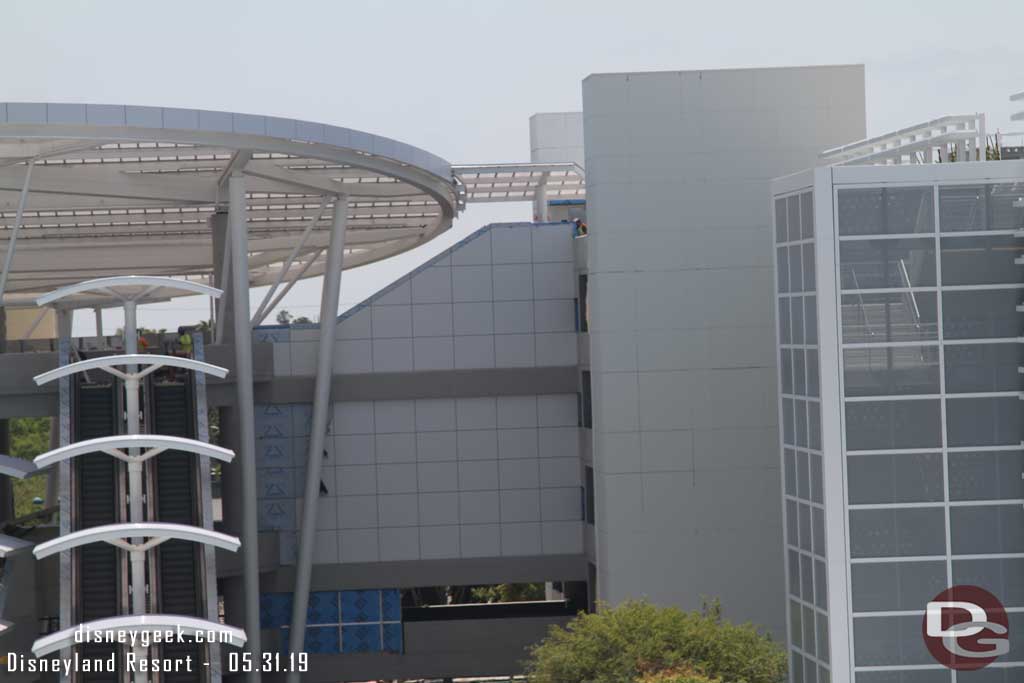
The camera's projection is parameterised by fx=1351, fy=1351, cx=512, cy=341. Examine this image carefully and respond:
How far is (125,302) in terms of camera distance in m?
28.4

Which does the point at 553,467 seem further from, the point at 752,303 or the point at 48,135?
the point at 48,135

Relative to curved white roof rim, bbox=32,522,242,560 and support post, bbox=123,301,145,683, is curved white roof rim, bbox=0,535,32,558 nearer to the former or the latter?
support post, bbox=123,301,145,683

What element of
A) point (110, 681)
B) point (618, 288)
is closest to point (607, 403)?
point (618, 288)

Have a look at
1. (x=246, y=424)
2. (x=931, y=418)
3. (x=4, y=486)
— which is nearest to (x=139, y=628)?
(x=246, y=424)

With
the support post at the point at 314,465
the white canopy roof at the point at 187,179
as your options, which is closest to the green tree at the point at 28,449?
the white canopy roof at the point at 187,179

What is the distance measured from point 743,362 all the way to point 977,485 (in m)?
8.83

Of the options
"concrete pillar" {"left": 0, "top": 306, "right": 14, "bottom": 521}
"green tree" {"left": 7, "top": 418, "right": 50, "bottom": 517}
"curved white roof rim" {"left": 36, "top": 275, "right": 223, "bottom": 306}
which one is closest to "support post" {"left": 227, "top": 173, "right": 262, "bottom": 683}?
"curved white roof rim" {"left": 36, "top": 275, "right": 223, "bottom": 306}

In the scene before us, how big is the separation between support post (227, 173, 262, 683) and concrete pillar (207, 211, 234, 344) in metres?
1.91

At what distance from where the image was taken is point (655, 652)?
24.5 m

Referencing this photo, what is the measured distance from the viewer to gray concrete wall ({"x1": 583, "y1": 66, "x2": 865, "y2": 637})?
30969 mm

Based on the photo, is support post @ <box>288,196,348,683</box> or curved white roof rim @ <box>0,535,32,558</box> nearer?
curved white roof rim @ <box>0,535,32,558</box>

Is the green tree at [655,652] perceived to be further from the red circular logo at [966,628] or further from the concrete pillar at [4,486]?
the concrete pillar at [4,486]

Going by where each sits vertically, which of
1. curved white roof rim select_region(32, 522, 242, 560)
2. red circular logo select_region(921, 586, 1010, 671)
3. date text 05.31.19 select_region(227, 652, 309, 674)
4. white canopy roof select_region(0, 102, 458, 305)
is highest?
white canopy roof select_region(0, 102, 458, 305)

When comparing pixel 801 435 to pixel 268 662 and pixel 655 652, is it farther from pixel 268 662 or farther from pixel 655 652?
pixel 268 662
